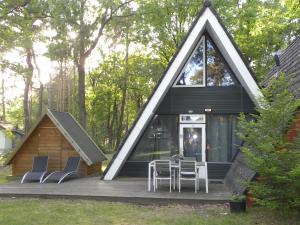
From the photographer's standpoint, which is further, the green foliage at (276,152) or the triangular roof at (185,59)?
the triangular roof at (185,59)

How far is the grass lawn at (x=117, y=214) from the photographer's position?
765cm

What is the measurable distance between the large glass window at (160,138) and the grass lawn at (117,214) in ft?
15.5

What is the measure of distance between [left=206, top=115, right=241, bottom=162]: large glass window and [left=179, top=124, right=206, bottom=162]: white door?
259mm

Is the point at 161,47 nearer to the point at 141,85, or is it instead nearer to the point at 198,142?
the point at 141,85

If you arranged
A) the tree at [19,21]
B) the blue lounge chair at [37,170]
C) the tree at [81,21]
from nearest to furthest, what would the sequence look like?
1. the tree at [19,21]
2. the blue lounge chair at [37,170]
3. the tree at [81,21]

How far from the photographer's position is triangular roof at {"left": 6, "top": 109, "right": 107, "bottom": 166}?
14.7 m

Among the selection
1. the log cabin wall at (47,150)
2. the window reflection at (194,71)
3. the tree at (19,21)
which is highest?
the tree at (19,21)

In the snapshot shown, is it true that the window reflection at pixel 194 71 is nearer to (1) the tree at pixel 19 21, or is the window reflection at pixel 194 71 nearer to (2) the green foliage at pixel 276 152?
(1) the tree at pixel 19 21

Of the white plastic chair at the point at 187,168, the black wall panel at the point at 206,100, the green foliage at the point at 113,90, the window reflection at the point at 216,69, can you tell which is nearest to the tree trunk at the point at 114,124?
the green foliage at the point at 113,90

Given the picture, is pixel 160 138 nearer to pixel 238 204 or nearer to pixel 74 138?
pixel 74 138

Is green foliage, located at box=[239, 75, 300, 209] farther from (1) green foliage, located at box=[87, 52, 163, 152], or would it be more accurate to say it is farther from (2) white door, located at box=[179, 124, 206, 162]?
(1) green foliage, located at box=[87, 52, 163, 152]

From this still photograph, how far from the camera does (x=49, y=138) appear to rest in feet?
50.9

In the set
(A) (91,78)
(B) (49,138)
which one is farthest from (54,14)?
(A) (91,78)

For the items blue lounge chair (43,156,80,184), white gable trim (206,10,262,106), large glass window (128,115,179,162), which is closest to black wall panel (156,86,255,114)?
large glass window (128,115,179,162)
